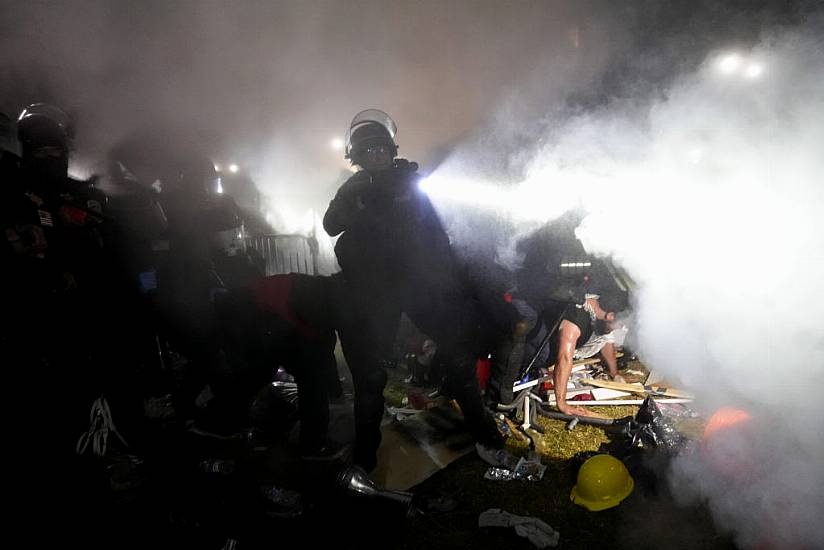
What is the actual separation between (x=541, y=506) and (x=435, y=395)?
2.29 meters

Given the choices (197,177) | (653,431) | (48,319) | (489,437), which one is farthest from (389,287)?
(197,177)

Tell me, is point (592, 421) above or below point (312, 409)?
below

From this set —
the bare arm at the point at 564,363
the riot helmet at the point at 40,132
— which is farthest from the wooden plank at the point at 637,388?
the riot helmet at the point at 40,132

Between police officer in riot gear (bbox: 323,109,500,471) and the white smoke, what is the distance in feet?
5.72

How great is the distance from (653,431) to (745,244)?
1.59 meters

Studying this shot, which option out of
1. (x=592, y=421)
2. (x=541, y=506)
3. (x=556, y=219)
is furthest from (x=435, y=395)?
(x=556, y=219)

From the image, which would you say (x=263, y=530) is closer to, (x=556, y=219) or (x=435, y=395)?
(x=435, y=395)

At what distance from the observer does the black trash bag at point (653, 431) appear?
2.92m

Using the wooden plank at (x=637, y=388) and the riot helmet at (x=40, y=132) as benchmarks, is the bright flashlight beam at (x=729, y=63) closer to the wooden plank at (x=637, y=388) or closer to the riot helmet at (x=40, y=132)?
the wooden plank at (x=637, y=388)

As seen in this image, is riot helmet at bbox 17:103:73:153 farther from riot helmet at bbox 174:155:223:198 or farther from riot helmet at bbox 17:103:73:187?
riot helmet at bbox 174:155:223:198

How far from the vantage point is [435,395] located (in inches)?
194

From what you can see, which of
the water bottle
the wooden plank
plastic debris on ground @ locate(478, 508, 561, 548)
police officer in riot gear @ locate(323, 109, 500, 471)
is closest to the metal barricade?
police officer in riot gear @ locate(323, 109, 500, 471)

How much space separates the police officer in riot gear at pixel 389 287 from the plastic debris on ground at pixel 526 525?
83cm

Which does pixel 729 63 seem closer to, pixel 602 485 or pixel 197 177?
pixel 602 485
